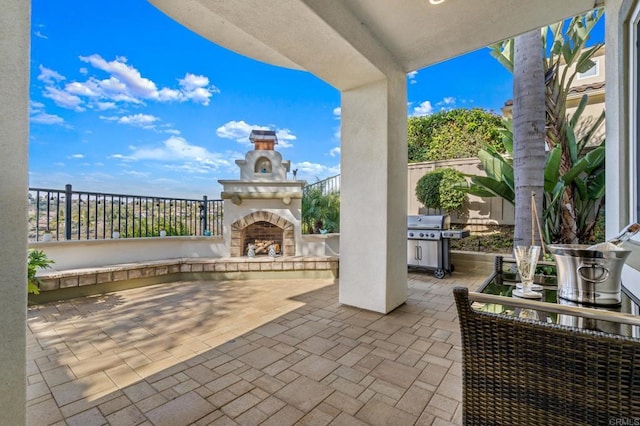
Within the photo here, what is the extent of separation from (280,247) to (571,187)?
5531mm

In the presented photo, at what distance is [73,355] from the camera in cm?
225

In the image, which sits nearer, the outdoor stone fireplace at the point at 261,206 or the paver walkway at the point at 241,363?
the paver walkway at the point at 241,363

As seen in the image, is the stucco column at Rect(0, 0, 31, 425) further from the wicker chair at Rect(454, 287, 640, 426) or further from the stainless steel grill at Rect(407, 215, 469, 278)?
the stainless steel grill at Rect(407, 215, 469, 278)

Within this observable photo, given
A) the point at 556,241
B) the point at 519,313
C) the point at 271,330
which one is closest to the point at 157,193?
the point at 271,330

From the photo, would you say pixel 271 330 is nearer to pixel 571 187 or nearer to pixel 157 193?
pixel 157 193

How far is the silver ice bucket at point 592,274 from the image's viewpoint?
1.10 m

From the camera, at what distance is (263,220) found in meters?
5.47

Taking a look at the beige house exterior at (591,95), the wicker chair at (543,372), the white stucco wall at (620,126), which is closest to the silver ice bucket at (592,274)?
the wicker chair at (543,372)

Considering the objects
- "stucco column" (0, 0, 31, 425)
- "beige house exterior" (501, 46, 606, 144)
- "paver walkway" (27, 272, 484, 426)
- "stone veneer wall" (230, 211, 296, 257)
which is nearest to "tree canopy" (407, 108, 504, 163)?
"beige house exterior" (501, 46, 606, 144)

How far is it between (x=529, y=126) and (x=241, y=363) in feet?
15.2

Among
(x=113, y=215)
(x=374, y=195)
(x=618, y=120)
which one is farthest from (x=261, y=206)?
(x=618, y=120)

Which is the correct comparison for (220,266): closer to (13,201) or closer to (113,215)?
(113,215)

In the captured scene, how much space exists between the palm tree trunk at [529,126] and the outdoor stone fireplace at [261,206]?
363 cm

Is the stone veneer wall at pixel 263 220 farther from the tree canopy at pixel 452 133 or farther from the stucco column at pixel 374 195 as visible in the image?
the tree canopy at pixel 452 133
